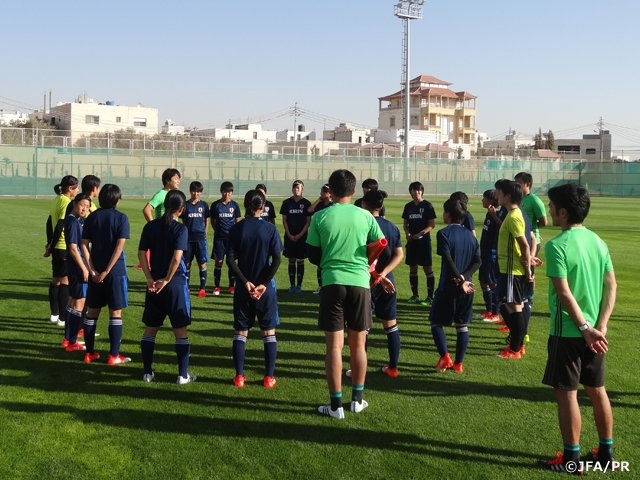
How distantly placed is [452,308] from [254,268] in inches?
83.9

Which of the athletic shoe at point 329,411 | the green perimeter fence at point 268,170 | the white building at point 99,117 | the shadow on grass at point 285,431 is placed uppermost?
the white building at point 99,117

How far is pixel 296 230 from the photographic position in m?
11.6

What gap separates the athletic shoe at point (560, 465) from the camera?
4.32 meters

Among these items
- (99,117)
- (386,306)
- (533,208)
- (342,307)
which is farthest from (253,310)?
(99,117)

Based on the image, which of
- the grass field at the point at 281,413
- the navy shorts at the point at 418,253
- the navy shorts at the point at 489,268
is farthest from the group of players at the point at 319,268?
the navy shorts at the point at 418,253

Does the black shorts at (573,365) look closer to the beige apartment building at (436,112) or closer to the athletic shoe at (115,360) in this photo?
the athletic shoe at (115,360)

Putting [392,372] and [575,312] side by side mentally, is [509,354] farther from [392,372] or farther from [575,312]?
[575,312]

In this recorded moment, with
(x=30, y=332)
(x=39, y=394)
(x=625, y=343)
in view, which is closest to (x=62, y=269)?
(x=30, y=332)

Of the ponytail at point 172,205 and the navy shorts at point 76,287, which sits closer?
the ponytail at point 172,205

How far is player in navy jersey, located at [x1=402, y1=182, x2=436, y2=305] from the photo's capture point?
10.3 metres

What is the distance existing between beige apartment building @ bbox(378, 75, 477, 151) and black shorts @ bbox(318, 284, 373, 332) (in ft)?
303

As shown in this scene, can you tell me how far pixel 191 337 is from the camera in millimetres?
8000

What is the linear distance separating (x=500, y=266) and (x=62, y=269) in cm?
543

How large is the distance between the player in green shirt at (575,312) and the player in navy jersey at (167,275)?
3397 mm
